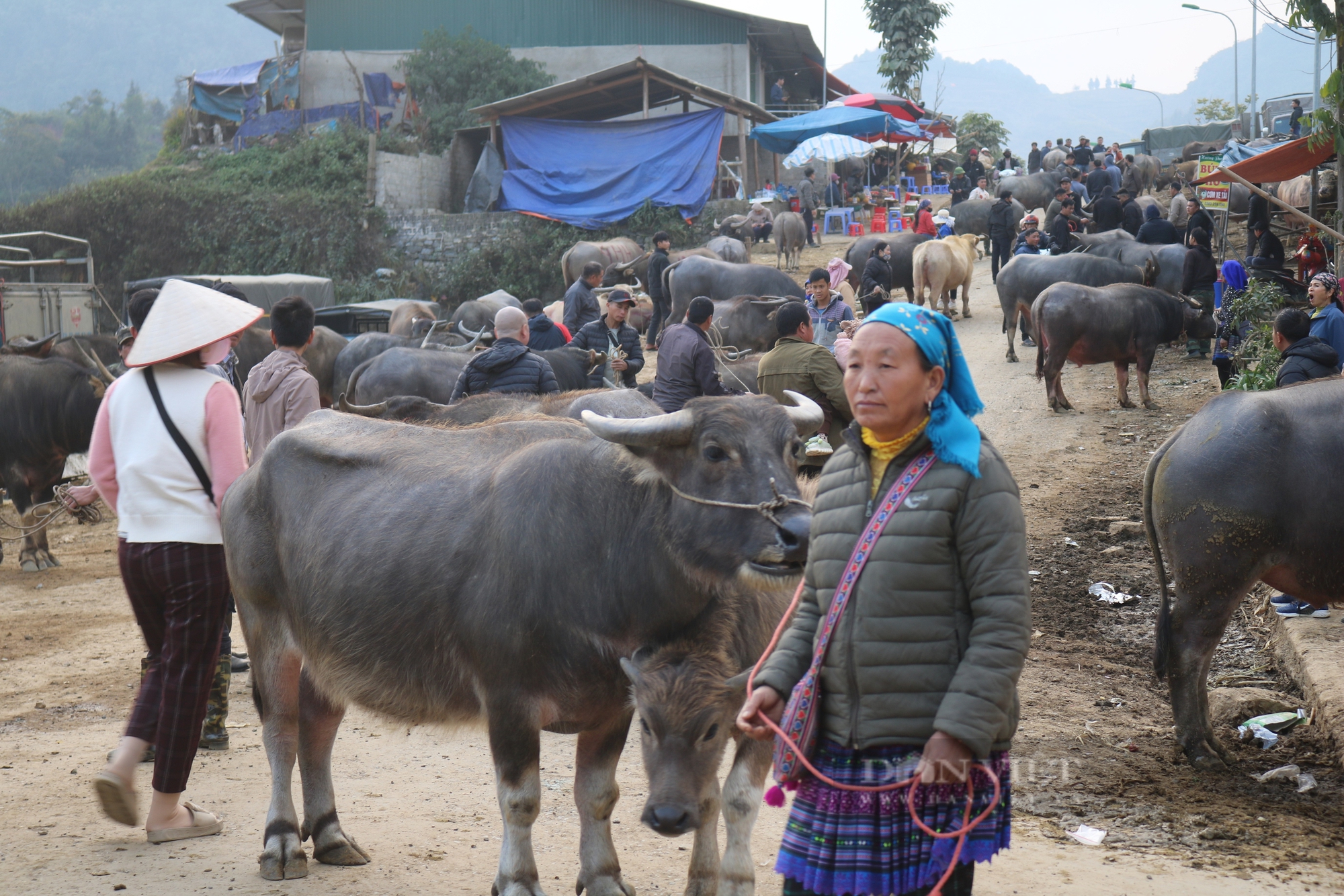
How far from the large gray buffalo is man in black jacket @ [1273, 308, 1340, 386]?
5557mm

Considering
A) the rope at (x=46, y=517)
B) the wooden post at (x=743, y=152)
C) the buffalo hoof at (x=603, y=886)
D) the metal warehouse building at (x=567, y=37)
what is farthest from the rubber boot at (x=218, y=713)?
the metal warehouse building at (x=567, y=37)

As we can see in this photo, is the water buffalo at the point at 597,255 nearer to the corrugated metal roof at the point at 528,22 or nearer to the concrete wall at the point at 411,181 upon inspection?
the concrete wall at the point at 411,181

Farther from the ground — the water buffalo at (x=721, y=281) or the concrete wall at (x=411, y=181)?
the concrete wall at (x=411, y=181)

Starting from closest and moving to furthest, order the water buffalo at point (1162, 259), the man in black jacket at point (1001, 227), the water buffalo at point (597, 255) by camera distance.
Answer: the water buffalo at point (1162, 259) < the man in black jacket at point (1001, 227) < the water buffalo at point (597, 255)

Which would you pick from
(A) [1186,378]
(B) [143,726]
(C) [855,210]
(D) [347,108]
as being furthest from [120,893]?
(D) [347,108]

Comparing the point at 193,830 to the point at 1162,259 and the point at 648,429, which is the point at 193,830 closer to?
the point at 648,429

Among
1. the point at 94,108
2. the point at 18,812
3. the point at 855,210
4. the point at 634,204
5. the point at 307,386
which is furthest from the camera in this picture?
the point at 94,108

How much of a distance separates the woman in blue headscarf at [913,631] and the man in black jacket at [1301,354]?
595cm

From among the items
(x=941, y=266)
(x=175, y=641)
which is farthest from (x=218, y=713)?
(x=941, y=266)

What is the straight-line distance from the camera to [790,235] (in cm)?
2289

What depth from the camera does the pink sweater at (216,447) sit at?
165 inches

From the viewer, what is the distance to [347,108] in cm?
3100

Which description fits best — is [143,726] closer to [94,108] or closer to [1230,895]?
[1230,895]

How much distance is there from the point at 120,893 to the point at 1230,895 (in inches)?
147
